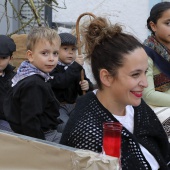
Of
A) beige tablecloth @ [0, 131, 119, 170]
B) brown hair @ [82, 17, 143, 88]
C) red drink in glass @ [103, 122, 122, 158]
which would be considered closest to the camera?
beige tablecloth @ [0, 131, 119, 170]

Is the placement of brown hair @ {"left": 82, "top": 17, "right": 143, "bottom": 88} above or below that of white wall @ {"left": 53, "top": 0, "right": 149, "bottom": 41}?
above

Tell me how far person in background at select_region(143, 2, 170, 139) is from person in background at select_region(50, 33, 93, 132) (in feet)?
2.27

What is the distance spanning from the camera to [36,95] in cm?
298

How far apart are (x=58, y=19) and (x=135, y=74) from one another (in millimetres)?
4185

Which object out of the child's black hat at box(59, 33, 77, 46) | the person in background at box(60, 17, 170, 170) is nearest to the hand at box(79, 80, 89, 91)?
the child's black hat at box(59, 33, 77, 46)

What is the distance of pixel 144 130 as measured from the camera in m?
2.28

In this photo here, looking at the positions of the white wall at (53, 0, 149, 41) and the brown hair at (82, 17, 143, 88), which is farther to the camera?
the white wall at (53, 0, 149, 41)

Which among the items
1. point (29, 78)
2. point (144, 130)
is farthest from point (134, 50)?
point (29, 78)

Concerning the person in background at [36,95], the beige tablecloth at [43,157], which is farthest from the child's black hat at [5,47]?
the beige tablecloth at [43,157]

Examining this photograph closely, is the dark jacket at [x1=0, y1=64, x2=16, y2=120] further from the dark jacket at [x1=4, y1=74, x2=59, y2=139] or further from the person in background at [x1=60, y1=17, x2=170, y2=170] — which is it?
the person in background at [x1=60, y1=17, x2=170, y2=170]

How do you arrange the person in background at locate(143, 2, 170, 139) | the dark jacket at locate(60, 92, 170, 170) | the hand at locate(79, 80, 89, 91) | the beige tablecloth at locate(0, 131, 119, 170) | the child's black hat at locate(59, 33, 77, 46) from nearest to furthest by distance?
the beige tablecloth at locate(0, 131, 119, 170)
the dark jacket at locate(60, 92, 170, 170)
the person in background at locate(143, 2, 170, 139)
the hand at locate(79, 80, 89, 91)
the child's black hat at locate(59, 33, 77, 46)

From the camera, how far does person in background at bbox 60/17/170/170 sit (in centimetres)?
210

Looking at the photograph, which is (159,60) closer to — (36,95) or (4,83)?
(36,95)

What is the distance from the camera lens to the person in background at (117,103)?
2102 millimetres
